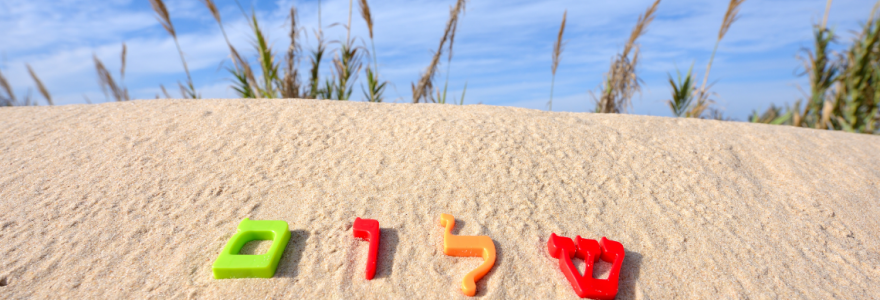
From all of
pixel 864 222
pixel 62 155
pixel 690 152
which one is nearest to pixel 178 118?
pixel 62 155

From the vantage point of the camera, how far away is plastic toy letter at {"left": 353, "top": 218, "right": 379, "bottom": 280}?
1851 mm

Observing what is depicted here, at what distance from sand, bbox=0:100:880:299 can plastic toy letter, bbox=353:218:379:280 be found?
0.20ft

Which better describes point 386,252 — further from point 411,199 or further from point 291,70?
point 291,70

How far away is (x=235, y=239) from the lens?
192 cm

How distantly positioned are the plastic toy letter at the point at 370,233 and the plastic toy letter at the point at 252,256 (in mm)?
318

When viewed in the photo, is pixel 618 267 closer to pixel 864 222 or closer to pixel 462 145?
pixel 462 145

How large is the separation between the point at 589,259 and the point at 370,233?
97 cm

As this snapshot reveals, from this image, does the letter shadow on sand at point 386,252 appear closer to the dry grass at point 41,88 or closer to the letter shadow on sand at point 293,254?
the letter shadow on sand at point 293,254

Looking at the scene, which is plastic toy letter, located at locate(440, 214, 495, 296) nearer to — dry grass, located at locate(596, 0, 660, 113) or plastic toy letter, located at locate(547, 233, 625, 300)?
plastic toy letter, located at locate(547, 233, 625, 300)

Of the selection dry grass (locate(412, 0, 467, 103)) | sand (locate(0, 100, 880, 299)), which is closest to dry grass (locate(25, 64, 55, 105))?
sand (locate(0, 100, 880, 299))

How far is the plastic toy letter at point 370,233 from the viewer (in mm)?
1851

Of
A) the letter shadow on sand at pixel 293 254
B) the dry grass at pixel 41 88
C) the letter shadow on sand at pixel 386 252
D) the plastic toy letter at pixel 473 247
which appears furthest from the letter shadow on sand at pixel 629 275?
the dry grass at pixel 41 88

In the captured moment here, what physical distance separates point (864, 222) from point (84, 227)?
416 cm

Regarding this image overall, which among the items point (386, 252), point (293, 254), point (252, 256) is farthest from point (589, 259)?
point (252, 256)
